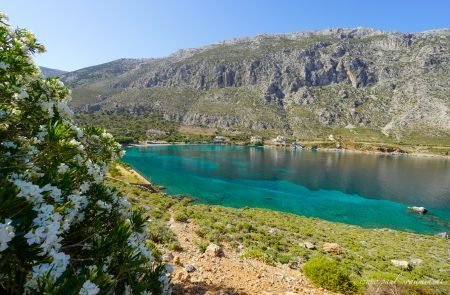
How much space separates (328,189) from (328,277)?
198 feet

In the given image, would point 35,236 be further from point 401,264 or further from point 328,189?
point 328,189

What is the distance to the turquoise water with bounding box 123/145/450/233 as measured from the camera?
46.1 metres

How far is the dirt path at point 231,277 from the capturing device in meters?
7.97

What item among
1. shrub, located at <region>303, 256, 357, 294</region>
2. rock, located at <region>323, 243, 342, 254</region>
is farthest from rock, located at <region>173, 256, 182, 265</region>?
rock, located at <region>323, 243, 342, 254</region>

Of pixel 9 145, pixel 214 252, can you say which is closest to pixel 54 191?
pixel 9 145

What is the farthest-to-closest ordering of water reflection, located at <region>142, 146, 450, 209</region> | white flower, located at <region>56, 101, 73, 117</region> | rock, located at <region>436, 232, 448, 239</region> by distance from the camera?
water reflection, located at <region>142, 146, 450, 209</region> < rock, located at <region>436, 232, 448, 239</region> < white flower, located at <region>56, 101, 73, 117</region>

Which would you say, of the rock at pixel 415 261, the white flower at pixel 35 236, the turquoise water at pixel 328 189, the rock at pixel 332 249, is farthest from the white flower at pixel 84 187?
the turquoise water at pixel 328 189

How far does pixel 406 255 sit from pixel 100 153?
84.1ft

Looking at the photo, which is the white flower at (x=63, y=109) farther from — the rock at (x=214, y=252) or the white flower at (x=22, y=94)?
the rock at (x=214, y=252)

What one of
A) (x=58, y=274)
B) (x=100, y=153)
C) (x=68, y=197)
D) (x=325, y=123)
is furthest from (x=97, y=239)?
(x=325, y=123)

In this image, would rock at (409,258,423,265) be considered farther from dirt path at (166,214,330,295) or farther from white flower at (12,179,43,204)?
white flower at (12,179,43,204)

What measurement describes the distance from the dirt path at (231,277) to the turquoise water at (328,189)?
3511cm

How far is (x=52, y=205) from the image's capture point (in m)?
3.22

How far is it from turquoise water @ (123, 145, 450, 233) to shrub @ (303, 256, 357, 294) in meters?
35.8
